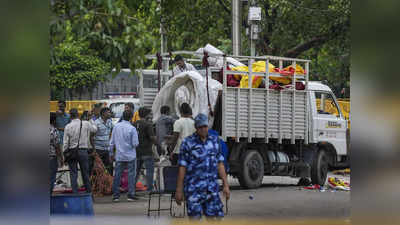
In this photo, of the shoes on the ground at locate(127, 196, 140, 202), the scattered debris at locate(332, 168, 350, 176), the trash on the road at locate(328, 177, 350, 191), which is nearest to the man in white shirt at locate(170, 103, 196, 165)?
the shoes on the ground at locate(127, 196, 140, 202)

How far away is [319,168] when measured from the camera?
16.0 m

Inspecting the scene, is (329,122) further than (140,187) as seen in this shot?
Yes

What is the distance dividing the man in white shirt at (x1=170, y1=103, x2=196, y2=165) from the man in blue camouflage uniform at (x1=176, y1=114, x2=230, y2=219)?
4.78 metres

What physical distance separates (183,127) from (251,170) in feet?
8.27

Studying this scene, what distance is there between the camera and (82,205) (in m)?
8.73

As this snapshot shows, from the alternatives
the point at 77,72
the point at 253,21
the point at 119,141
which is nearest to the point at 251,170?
the point at 119,141

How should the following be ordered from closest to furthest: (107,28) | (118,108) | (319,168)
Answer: (107,28) < (319,168) < (118,108)

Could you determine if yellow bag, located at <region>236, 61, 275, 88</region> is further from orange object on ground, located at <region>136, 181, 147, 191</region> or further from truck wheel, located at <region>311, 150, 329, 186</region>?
orange object on ground, located at <region>136, 181, 147, 191</region>

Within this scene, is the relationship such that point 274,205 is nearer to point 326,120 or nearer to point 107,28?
point 326,120

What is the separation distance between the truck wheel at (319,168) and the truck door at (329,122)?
335mm

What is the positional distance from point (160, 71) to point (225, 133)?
2.03 m

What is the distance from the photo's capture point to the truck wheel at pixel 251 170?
14.6 meters

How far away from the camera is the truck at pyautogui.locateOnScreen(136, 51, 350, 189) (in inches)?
570
